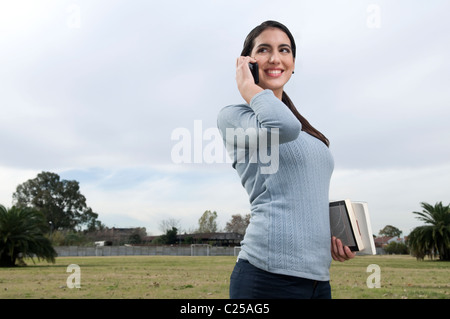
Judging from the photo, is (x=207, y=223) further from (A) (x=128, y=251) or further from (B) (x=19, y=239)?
(B) (x=19, y=239)

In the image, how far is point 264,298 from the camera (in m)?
1.51

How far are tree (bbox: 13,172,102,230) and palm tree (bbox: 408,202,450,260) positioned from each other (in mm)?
63572

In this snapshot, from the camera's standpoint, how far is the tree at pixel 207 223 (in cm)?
6366

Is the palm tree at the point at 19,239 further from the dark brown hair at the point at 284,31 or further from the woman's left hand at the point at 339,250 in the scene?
the woman's left hand at the point at 339,250

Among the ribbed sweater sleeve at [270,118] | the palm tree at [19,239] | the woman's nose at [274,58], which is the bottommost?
the palm tree at [19,239]

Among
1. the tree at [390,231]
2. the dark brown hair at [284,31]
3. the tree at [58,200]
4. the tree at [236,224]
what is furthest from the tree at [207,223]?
the dark brown hair at [284,31]

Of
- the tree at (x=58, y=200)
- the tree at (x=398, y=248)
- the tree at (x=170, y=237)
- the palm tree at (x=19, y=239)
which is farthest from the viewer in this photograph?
the tree at (x=58, y=200)

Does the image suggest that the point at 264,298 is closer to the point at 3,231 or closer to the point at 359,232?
the point at 359,232

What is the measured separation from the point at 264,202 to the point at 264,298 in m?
0.34

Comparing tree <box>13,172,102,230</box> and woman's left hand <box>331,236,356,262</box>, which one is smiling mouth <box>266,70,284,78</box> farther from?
tree <box>13,172,102,230</box>

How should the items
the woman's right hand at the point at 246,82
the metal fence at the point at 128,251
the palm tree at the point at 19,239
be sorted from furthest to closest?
the metal fence at the point at 128,251 → the palm tree at the point at 19,239 → the woman's right hand at the point at 246,82

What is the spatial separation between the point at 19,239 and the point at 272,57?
2010 centimetres

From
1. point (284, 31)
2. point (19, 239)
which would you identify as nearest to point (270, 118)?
point (284, 31)

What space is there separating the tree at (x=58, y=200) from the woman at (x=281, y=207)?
80968mm
